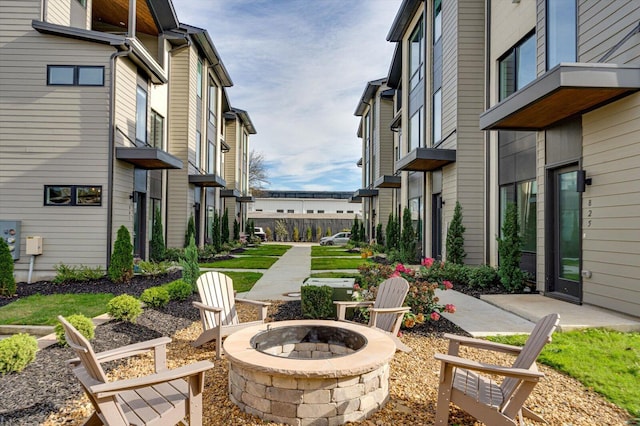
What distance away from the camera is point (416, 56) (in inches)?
672

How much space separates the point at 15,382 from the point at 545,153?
9.33m

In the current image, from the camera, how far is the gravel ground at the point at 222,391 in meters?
3.49

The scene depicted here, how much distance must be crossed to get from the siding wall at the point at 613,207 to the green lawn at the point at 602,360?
3.49ft

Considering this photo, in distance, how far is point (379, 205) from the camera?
2530 cm

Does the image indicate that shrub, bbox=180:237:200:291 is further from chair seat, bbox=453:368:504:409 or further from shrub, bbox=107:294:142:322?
chair seat, bbox=453:368:504:409

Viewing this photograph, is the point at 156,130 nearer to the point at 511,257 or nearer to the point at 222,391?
the point at 511,257

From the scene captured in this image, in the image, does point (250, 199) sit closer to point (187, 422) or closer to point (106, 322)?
point (106, 322)

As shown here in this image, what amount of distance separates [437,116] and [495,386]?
12182mm

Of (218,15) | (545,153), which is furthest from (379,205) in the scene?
(545,153)

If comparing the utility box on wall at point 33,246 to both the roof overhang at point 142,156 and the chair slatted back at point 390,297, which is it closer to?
the roof overhang at point 142,156

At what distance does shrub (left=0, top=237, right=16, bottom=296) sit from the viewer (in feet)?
28.2

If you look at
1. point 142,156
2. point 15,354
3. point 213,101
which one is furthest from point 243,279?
point 213,101

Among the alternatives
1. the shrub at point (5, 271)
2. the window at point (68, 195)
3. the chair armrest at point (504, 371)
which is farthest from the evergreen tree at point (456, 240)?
the shrub at point (5, 271)

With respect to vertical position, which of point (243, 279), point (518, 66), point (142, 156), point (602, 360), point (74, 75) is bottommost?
point (243, 279)
